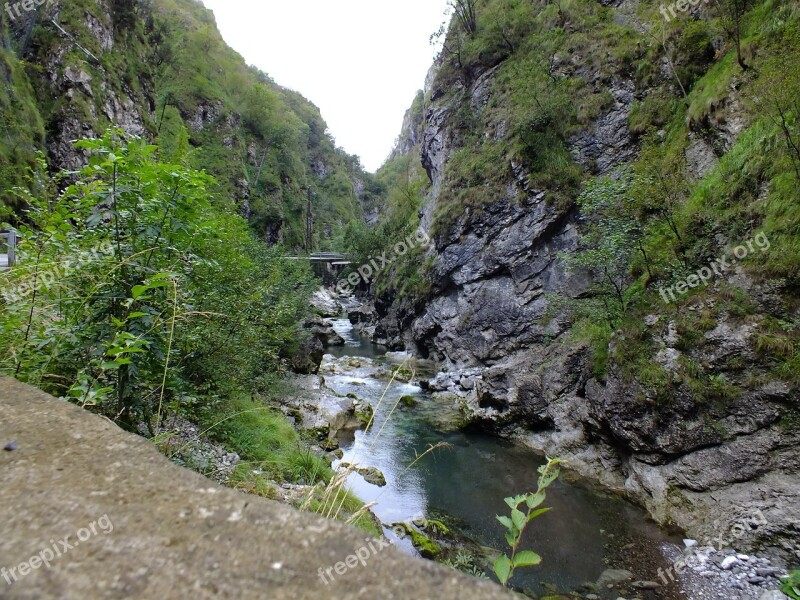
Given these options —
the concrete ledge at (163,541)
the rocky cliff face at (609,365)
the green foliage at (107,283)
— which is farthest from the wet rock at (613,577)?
the concrete ledge at (163,541)

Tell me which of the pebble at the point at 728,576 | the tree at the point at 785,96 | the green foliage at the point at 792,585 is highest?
the tree at the point at 785,96

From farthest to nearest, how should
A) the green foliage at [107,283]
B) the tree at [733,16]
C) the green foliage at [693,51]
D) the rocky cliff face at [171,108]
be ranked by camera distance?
the rocky cliff face at [171,108] < the green foliage at [693,51] < the tree at [733,16] < the green foliage at [107,283]

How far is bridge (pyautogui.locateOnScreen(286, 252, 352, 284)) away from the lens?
53.0 metres

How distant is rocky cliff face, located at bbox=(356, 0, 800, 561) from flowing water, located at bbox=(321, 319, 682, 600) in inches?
31.2

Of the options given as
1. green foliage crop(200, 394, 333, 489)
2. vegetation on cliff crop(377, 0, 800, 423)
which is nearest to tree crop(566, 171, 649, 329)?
vegetation on cliff crop(377, 0, 800, 423)

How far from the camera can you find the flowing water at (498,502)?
23.5 feet

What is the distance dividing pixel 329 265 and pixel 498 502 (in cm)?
4858

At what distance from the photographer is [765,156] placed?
9336 mm

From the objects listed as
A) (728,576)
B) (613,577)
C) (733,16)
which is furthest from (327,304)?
(728,576)

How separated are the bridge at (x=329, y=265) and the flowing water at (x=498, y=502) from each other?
1589 inches

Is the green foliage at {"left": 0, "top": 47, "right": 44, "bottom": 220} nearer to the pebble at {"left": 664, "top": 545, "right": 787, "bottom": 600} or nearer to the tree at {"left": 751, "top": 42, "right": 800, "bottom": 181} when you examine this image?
the pebble at {"left": 664, "top": 545, "right": 787, "bottom": 600}

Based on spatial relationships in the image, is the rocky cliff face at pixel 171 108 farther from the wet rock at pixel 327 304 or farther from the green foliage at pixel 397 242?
the green foliage at pixel 397 242

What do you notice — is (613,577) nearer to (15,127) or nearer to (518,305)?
(518,305)

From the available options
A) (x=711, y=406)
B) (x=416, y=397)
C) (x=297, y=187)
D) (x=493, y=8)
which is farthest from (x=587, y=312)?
(x=297, y=187)
